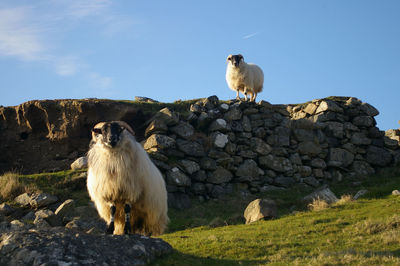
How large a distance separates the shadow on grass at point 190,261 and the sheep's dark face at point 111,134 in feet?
8.70

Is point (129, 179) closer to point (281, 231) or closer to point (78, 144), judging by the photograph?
point (281, 231)

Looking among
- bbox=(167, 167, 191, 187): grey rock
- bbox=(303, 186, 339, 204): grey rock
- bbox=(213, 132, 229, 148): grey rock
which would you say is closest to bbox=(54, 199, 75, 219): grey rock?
bbox=(167, 167, 191, 187): grey rock

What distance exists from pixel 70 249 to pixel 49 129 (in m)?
14.2

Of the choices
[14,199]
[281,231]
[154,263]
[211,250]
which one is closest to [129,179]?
[154,263]

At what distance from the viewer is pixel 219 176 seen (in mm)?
19703

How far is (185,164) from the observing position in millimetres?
19203

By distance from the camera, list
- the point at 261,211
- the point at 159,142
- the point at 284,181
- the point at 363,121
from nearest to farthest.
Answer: the point at 261,211 → the point at 159,142 → the point at 284,181 → the point at 363,121

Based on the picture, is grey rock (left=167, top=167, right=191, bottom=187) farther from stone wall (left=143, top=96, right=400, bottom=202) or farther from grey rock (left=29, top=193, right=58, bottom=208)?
grey rock (left=29, top=193, right=58, bottom=208)

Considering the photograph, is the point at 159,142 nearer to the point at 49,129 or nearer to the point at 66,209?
the point at 66,209

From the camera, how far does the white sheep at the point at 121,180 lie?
8.96 m

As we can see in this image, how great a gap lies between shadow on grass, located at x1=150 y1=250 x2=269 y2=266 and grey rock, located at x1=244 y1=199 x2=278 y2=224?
210 inches

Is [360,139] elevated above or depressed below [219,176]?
above

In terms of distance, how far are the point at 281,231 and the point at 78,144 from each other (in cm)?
1206

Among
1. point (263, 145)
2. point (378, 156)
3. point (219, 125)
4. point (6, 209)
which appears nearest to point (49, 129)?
point (6, 209)
